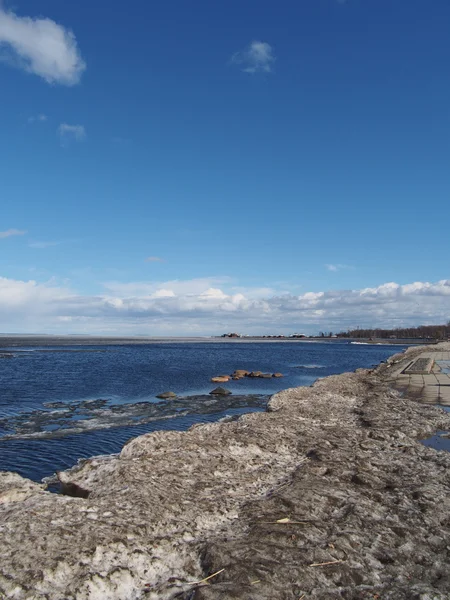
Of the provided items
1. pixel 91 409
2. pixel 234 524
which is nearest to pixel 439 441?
pixel 234 524

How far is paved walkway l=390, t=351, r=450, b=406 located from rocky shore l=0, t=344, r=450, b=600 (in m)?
16.1

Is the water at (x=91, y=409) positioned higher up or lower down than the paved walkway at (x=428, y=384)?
lower down

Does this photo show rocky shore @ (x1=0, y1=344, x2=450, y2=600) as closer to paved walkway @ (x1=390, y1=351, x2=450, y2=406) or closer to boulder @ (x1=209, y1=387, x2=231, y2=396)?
paved walkway @ (x1=390, y1=351, x2=450, y2=406)

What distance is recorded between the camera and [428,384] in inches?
1524

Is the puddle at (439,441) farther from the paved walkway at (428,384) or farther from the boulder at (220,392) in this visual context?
the boulder at (220,392)

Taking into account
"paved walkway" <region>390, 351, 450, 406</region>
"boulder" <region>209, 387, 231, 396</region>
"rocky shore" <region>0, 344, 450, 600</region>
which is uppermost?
"rocky shore" <region>0, 344, 450, 600</region>

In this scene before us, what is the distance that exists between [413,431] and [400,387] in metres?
19.4

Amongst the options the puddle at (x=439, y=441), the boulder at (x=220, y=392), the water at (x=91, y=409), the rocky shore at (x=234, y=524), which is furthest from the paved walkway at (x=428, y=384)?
the boulder at (x=220, y=392)

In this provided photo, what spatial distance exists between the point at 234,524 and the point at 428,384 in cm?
3391

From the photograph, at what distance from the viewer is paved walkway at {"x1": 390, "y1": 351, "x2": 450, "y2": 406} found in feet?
103

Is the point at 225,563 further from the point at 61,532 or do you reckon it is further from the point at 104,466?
the point at 104,466

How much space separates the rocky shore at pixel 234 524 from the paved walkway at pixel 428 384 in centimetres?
1612

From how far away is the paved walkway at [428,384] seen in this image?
3144 cm

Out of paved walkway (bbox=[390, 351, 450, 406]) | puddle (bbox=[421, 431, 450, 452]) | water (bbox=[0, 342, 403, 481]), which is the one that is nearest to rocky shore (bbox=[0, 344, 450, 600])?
puddle (bbox=[421, 431, 450, 452])
